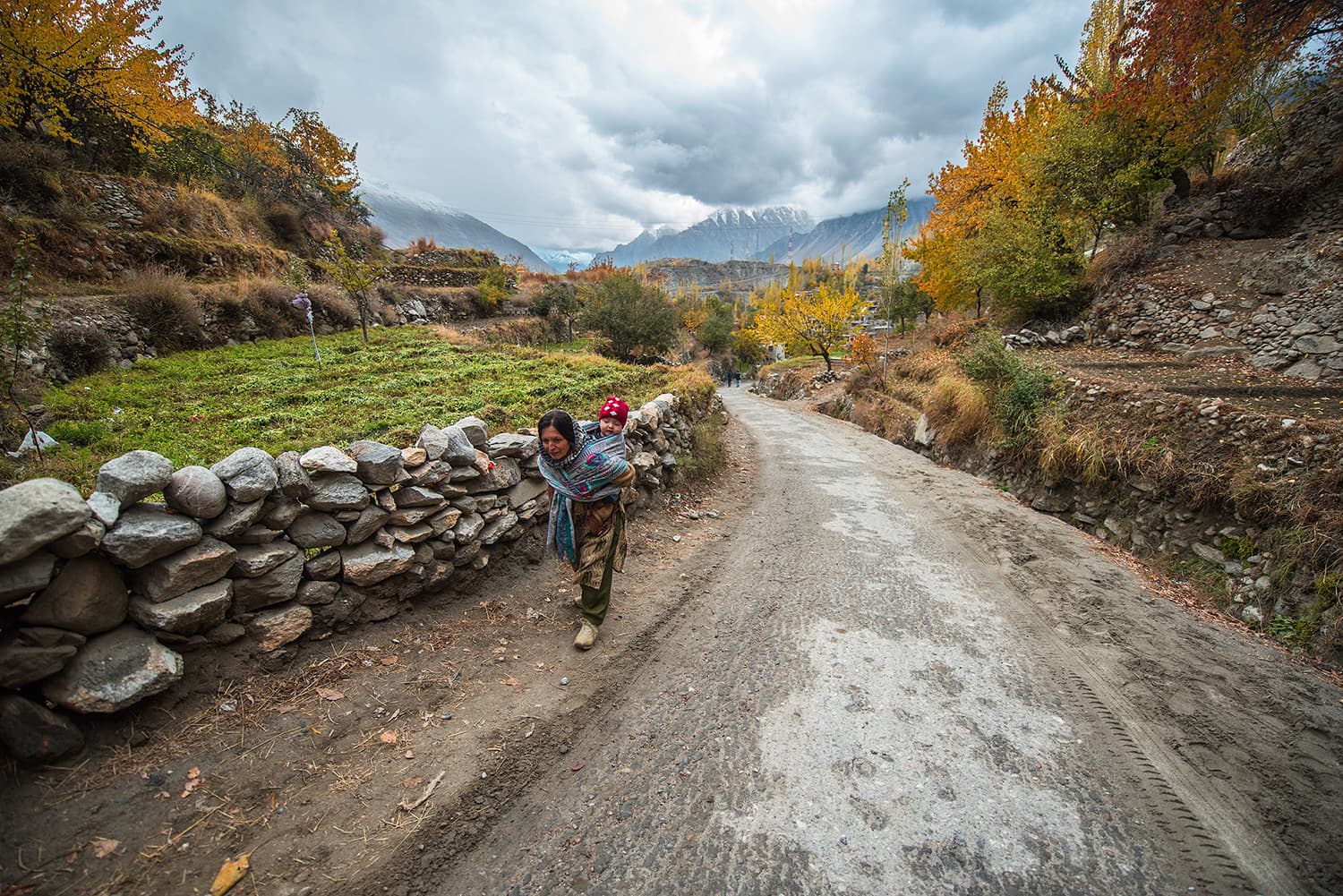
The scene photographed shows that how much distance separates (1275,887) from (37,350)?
42.0ft

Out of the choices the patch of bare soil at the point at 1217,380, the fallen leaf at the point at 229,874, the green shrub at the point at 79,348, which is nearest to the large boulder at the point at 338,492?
the fallen leaf at the point at 229,874

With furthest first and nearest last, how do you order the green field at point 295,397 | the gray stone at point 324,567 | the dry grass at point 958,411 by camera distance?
the dry grass at point 958,411
the green field at point 295,397
the gray stone at point 324,567

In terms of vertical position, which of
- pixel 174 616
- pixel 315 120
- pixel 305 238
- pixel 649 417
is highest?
pixel 315 120

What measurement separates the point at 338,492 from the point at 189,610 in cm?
92

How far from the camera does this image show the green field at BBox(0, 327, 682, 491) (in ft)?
14.8

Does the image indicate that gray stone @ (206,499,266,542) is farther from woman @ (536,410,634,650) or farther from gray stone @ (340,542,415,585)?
woman @ (536,410,634,650)

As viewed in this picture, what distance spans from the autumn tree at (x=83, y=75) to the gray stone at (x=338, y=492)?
1558 centimetres

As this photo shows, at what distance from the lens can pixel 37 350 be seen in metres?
6.33

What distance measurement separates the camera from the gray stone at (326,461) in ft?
9.89

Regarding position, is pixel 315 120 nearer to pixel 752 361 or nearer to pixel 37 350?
pixel 37 350

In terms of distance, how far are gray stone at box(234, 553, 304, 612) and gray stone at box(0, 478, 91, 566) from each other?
0.80 metres

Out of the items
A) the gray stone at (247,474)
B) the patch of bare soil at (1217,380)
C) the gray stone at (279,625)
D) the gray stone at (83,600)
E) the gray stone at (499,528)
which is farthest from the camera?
the patch of bare soil at (1217,380)

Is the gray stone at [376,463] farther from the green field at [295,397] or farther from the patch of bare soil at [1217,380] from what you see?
the patch of bare soil at [1217,380]

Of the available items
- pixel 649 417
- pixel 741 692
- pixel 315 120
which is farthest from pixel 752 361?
pixel 741 692
